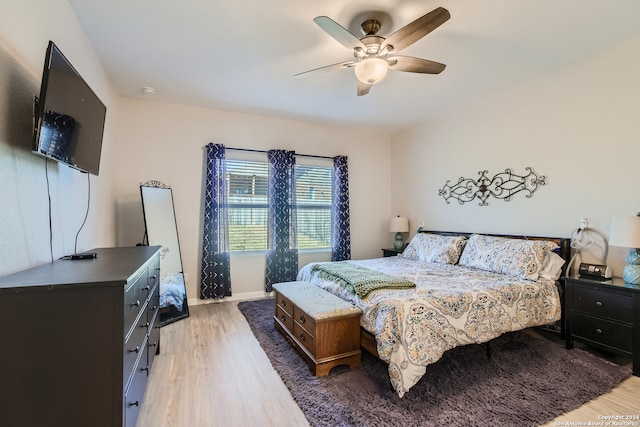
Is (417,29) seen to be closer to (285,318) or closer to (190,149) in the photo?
(285,318)

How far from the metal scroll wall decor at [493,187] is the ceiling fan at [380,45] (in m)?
1.71

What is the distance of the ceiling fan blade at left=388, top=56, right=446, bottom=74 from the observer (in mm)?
2283

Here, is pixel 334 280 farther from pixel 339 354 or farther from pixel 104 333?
pixel 104 333

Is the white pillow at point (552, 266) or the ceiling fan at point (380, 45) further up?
the ceiling fan at point (380, 45)

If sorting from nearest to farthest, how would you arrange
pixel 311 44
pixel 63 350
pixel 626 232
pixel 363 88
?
1. pixel 63 350
2. pixel 626 232
3. pixel 311 44
4. pixel 363 88

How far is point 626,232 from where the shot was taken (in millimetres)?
2244

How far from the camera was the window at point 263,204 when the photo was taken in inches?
164

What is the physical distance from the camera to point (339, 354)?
222 centimetres

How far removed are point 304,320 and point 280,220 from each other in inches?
84.1

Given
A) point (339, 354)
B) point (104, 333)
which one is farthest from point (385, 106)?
point (104, 333)

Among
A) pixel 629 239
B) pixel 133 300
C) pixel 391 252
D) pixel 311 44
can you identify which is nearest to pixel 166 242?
pixel 133 300

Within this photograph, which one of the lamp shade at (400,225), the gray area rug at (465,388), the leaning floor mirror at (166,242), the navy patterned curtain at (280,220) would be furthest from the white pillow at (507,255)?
the leaning floor mirror at (166,242)

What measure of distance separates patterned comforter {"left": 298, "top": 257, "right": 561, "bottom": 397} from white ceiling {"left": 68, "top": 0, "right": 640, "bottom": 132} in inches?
78.3

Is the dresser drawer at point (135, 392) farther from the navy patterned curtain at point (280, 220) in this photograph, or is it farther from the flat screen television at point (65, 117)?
the navy patterned curtain at point (280, 220)
